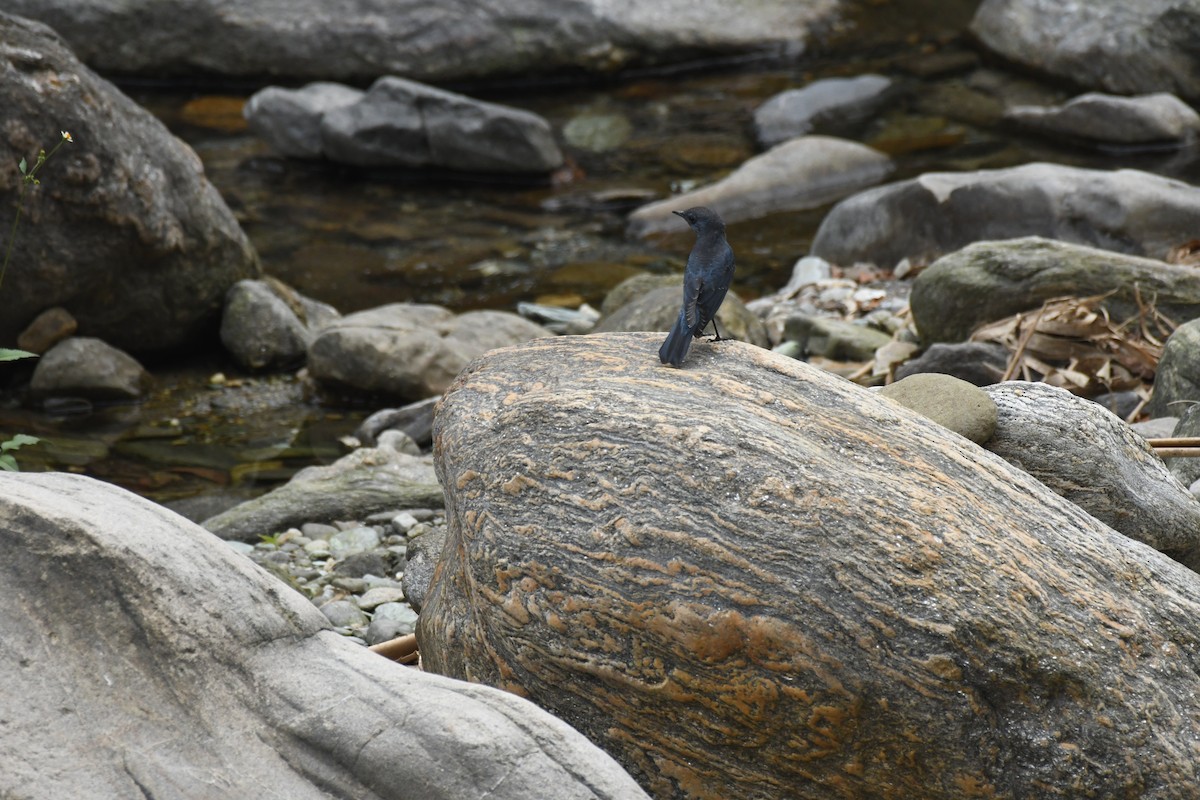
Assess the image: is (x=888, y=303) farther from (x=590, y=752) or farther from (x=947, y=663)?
(x=590, y=752)

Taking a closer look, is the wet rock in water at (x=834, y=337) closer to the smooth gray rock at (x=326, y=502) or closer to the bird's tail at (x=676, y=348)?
the smooth gray rock at (x=326, y=502)

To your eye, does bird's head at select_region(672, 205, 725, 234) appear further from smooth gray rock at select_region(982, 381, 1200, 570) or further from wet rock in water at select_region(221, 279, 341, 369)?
wet rock in water at select_region(221, 279, 341, 369)

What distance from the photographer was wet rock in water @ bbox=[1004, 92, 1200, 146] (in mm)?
11883

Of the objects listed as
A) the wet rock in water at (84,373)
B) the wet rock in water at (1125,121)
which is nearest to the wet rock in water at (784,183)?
the wet rock in water at (1125,121)

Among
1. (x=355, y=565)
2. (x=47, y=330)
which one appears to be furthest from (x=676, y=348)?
(x=47, y=330)

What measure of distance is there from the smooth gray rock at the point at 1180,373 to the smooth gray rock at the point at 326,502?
3100 mm

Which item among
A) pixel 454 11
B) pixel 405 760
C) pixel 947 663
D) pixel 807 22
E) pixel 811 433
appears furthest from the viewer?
pixel 807 22

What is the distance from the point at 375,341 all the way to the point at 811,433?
514 centimetres

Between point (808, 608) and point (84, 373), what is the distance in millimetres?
6180

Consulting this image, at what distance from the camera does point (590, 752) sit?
2.34 meters

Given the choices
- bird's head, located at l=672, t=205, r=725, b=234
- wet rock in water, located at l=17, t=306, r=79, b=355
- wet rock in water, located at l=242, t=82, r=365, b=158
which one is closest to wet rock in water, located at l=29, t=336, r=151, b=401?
wet rock in water, located at l=17, t=306, r=79, b=355

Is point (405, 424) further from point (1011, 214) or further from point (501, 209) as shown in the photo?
point (501, 209)

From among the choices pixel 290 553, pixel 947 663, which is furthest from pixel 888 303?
pixel 947 663

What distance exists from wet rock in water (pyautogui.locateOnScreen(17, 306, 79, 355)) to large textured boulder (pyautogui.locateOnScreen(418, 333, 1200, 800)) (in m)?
5.39
